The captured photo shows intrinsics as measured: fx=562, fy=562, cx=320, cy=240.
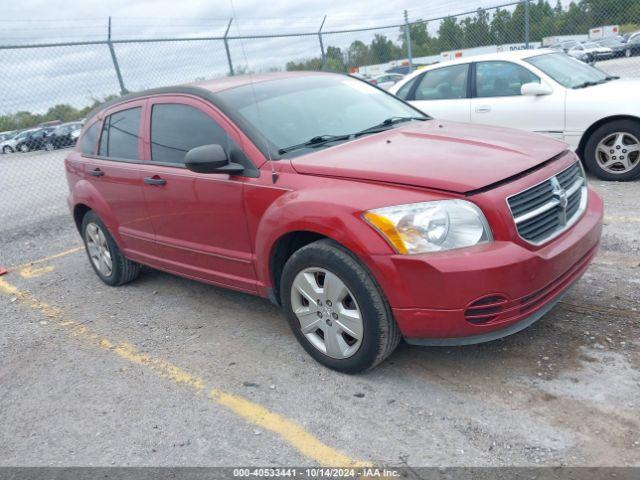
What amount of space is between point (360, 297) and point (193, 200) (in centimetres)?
154

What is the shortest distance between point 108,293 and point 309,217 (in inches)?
116

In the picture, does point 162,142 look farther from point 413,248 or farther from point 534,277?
point 534,277

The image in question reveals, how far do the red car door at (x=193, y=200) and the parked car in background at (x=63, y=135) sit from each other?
6.72 m

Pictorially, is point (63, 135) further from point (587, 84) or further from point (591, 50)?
point (591, 50)

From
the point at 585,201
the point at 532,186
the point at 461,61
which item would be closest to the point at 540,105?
the point at 461,61

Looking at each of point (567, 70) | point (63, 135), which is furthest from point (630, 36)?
point (63, 135)

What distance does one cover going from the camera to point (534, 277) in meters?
2.78

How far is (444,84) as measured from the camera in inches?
298

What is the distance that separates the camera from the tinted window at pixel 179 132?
378cm

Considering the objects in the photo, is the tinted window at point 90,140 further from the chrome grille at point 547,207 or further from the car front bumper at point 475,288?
the chrome grille at point 547,207

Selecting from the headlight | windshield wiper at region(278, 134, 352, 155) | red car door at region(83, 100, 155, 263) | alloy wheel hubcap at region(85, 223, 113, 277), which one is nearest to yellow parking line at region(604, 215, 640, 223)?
windshield wiper at region(278, 134, 352, 155)

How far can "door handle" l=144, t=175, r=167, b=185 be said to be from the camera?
4.09m

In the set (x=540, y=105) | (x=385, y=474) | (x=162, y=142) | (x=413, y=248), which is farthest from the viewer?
(x=540, y=105)

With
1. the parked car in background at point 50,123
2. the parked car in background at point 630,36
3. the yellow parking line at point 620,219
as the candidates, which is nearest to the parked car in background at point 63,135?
the parked car in background at point 50,123
